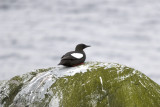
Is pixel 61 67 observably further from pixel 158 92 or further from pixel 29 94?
pixel 158 92

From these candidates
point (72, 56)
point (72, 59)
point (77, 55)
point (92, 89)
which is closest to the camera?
point (92, 89)

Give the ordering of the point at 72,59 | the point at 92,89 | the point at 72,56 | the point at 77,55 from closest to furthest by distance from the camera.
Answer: the point at 92,89 < the point at 72,59 < the point at 72,56 < the point at 77,55

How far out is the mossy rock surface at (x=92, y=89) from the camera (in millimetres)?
8016

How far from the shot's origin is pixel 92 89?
812 cm

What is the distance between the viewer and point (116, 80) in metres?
8.22

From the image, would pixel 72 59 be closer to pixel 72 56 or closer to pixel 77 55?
pixel 72 56

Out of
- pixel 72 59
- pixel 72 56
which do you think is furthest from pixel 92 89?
pixel 72 56

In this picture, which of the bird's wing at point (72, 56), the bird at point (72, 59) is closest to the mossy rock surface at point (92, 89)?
the bird at point (72, 59)

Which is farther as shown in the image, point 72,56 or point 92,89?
point 72,56

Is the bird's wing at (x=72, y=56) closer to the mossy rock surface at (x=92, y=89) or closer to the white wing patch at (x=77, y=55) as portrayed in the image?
the white wing patch at (x=77, y=55)

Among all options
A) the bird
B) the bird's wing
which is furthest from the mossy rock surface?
the bird's wing

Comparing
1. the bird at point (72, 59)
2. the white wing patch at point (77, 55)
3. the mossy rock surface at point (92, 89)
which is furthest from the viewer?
the white wing patch at point (77, 55)

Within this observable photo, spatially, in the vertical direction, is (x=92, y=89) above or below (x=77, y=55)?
below

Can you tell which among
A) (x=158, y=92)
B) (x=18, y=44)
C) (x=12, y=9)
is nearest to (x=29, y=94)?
(x=158, y=92)
